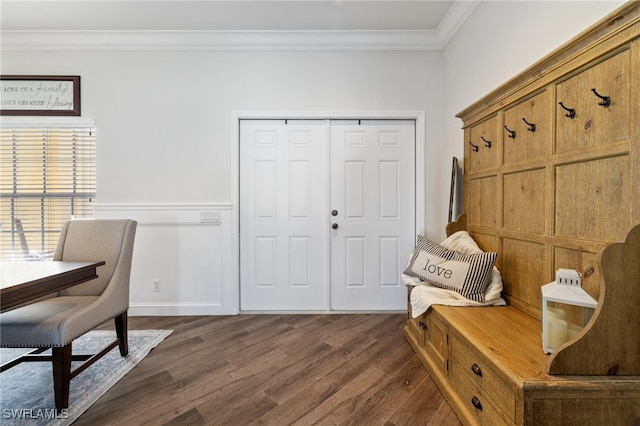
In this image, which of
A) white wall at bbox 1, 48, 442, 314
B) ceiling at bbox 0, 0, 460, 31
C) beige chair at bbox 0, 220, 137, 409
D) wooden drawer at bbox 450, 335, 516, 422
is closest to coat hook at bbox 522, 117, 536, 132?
wooden drawer at bbox 450, 335, 516, 422

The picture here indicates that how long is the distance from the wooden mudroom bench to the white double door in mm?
1013

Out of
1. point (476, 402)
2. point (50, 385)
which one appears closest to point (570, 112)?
point (476, 402)

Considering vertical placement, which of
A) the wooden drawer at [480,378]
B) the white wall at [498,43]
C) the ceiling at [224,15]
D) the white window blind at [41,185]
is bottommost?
the wooden drawer at [480,378]

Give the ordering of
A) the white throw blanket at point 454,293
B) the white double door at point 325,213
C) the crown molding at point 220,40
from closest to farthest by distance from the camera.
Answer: the white throw blanket at point 454,293
the crown molding at point 220,40
the white double door at point 325,213

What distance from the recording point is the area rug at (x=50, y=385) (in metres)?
1.44

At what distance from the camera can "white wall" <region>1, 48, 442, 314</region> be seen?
108 inches

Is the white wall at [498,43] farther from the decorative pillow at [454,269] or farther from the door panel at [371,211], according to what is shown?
the decorative pillow at [454,269]

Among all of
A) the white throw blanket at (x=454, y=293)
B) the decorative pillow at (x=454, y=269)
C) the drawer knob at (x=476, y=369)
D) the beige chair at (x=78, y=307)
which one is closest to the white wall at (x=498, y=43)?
the white throw blanket at (x=454, y=293)

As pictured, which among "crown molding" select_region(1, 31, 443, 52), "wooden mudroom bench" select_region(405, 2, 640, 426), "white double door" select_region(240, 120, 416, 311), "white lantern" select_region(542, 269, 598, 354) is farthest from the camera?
"white double door" select_region(240, 120, 416, 311)

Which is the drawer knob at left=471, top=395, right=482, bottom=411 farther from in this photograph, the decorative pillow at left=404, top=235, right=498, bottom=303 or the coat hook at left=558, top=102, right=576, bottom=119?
the coat hook at left=558, top=102, right=576, bottom=119

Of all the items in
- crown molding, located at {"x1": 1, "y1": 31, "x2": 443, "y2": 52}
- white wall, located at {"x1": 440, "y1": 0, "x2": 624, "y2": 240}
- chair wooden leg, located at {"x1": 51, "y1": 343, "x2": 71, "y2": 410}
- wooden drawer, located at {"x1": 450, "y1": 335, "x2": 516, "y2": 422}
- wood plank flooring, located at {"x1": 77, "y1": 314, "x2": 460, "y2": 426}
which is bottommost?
wood plank flooring, located at {"x1": 77, "y1": 314, "x2": 460, "y2": 426}

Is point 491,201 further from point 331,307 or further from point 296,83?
point 296,83

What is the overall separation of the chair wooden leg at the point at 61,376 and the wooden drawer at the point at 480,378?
6.90ft

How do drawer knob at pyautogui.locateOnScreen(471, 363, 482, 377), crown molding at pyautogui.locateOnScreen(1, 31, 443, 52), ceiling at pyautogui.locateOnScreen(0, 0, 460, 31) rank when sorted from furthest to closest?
crown molding at pyautogui.locateOnScreen(1, 31, 443, 52)
ceiling at pyautogui.locateOnScreen(0, 0, 460, 31)
drawer knob at pyautogui.locateOnScreen(471, 363, 482, 377)
